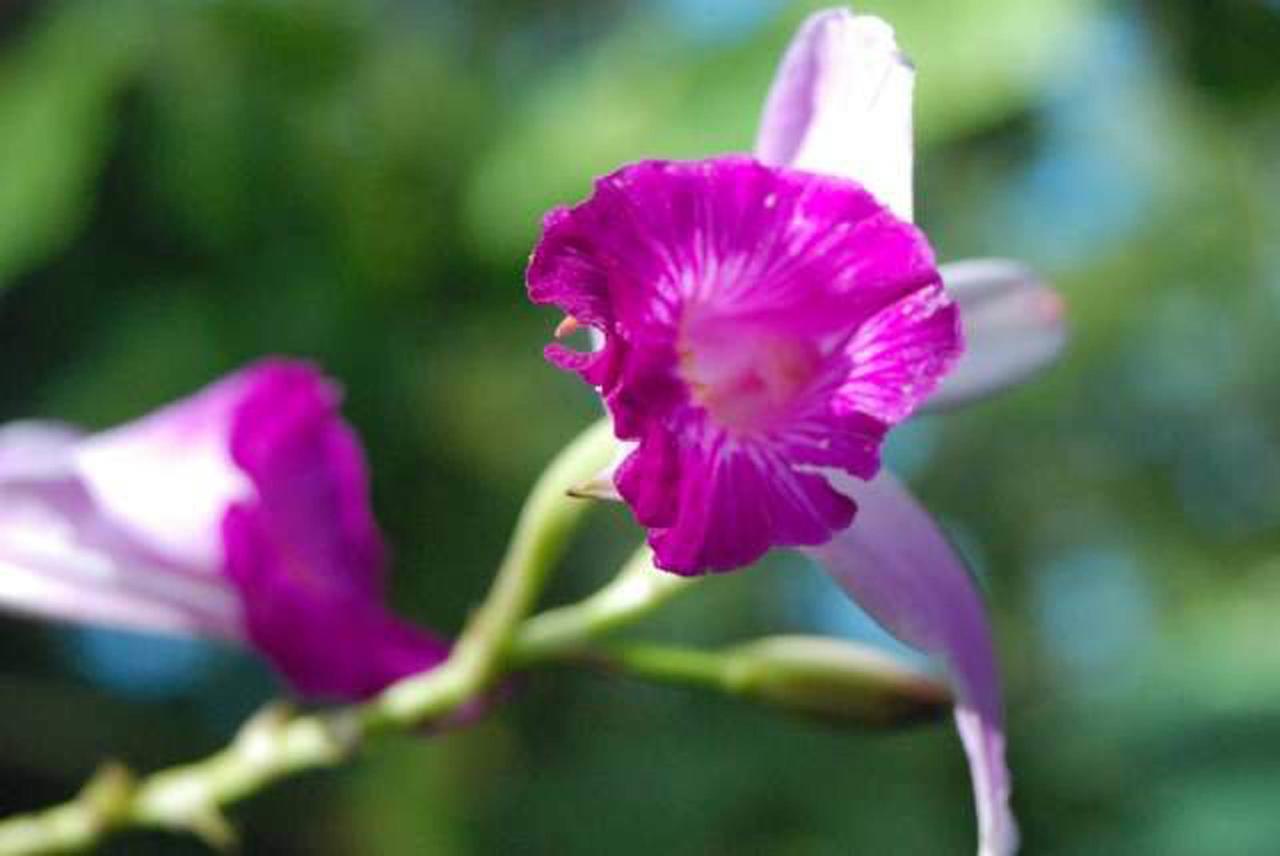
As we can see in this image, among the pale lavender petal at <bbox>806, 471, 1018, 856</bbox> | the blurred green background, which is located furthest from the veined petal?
the blurred green background

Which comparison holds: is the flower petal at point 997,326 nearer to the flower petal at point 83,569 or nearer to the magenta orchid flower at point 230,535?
the magenta orchid flower at point 230,535

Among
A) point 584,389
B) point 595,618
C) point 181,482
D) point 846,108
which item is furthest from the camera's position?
point 584,389

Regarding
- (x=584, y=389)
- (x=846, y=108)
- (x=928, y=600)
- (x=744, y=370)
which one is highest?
(x=584, y=389)

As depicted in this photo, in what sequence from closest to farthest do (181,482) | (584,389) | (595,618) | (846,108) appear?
(846,108) → (595,618) → (181,482) → (584,389)

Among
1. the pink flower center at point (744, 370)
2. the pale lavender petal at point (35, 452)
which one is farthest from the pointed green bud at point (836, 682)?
the pale lavender petal at point (35, 452)

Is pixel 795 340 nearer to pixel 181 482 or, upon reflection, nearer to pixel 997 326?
pixel 997 326

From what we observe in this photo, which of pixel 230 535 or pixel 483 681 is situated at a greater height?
pixel 230 535

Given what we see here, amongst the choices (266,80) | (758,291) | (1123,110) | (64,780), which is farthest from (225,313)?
(1123,110)

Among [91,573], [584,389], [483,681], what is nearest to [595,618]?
[483,681]
